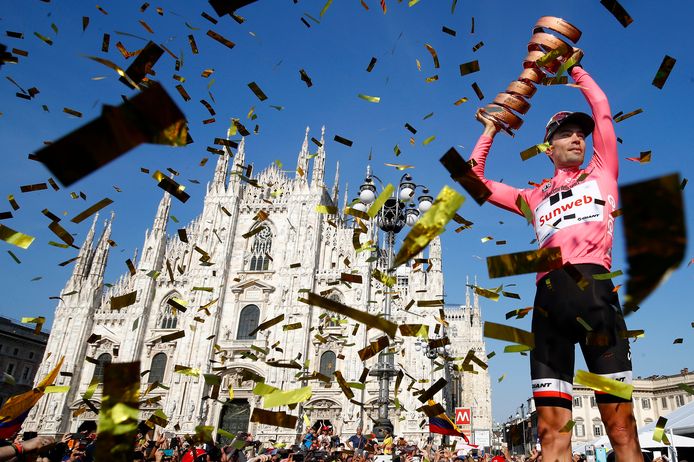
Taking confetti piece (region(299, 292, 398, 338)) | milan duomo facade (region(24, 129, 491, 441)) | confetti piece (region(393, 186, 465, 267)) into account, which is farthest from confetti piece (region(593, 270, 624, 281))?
milan duomo facade (region(24, 129, 491, 441))

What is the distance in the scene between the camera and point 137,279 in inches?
1259

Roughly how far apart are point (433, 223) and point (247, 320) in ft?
97.3

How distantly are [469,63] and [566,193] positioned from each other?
1575 mm

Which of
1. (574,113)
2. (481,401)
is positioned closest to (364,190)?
(574,113)

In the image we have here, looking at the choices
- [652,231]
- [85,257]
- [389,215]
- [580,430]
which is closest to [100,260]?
[85,257]

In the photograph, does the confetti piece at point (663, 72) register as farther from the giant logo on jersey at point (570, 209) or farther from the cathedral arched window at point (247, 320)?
the cathedral arched window at point (247, 320)

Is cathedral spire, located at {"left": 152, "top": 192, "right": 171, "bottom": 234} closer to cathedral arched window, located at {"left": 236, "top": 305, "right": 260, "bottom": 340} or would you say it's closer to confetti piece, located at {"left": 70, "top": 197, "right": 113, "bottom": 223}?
cathedral arched window, located at {"left": 236, "top": 305, "right": 260, "bottom": 340}

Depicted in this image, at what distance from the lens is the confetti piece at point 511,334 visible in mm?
Answer: 2705

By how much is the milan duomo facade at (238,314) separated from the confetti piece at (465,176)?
2282 cm

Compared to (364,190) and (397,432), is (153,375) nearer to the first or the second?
(397,432)

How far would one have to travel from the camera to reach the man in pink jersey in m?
2.51

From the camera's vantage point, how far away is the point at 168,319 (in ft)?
103

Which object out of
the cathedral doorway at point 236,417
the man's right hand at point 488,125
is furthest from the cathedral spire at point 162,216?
the man's right hand at point 488,125

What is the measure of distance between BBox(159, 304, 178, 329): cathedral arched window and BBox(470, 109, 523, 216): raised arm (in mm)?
31144
